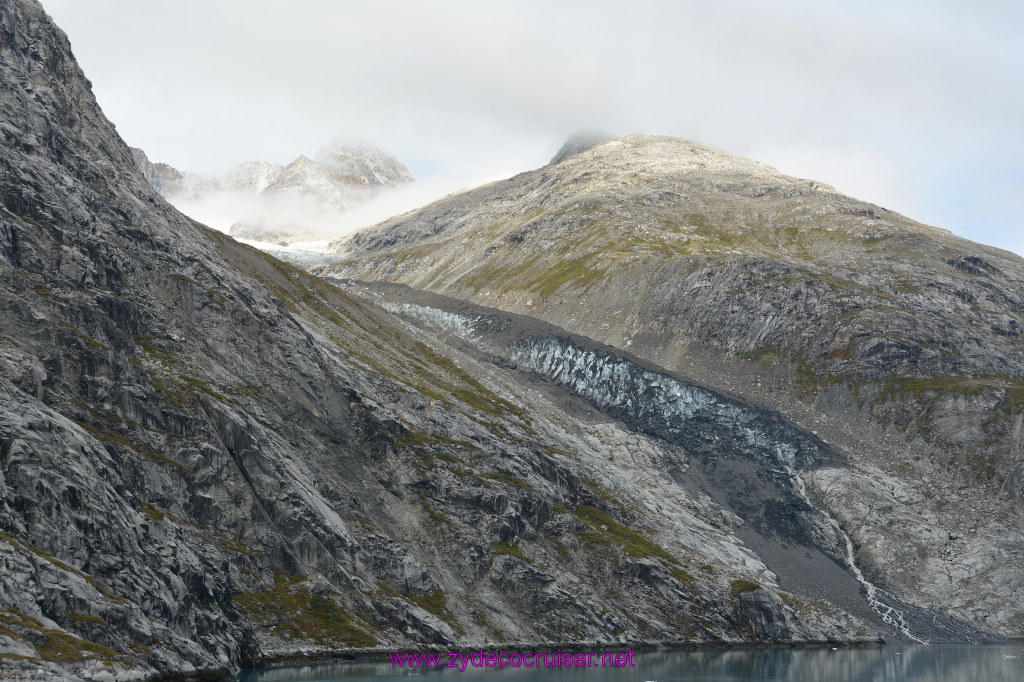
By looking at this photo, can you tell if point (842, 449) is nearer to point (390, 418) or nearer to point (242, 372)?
point (390, 418)

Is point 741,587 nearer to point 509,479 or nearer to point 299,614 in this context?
point 509,479

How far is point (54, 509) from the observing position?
67938mm

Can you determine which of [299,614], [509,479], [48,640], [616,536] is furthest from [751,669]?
[48,640]

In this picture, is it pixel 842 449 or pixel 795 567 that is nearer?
pixel 795 567

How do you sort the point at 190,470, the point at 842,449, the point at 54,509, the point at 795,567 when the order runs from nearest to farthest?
the point at 54,509 → the point at 190,470 → the point at 795,567 → the point at 842,449

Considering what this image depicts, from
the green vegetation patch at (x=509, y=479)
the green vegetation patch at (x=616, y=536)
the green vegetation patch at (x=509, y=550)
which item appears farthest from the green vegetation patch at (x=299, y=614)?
the green vegetation patch at (x=616, y=536)

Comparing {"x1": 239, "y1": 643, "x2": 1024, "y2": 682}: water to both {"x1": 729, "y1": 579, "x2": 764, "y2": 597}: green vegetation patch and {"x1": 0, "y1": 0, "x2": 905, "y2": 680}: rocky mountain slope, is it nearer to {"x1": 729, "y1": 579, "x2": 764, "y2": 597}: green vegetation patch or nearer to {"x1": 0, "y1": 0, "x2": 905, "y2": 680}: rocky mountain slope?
{"x1": 0, "y1": 0, "x2": 905, "y2": 680}: rocky mountain slope

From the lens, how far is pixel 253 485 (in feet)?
324

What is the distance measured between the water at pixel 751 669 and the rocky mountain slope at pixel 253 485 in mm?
4553

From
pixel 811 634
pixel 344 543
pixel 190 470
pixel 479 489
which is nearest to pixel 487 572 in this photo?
pixel 479 489

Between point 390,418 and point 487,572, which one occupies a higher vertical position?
point 390,418

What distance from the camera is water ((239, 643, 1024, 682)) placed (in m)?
84.0

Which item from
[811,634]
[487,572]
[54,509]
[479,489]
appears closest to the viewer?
[54,509]

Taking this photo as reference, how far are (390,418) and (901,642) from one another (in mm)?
87710
